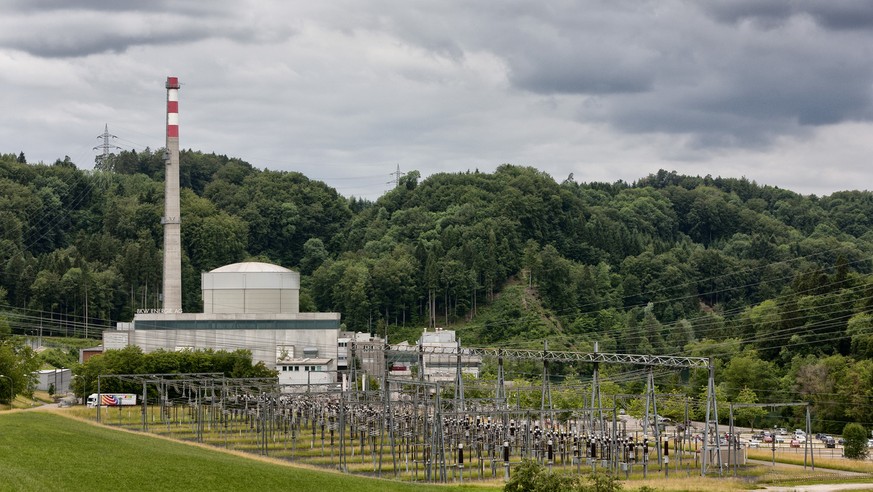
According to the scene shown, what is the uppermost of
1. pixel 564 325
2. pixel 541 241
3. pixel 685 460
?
pixel 541 241

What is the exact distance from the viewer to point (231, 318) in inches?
5522

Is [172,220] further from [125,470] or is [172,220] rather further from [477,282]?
[125,470]

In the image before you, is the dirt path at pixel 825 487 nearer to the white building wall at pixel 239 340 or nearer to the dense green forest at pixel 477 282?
the dense green forest at pixel 477 282

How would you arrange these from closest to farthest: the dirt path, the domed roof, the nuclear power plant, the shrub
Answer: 1. the dirt path
2. the shrub
3. the nuclear power plant
4. the domed roof

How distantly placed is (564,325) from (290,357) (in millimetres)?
42096

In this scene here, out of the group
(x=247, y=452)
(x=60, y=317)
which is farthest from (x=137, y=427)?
(x=60, y=317)

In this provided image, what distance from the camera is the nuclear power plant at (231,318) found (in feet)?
456

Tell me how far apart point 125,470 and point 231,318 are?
89.6m

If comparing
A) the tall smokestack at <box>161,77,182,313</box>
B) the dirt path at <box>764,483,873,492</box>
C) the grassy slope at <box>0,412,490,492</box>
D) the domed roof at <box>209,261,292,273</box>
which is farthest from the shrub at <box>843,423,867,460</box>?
the tall smokestack at <box>161,77,182,313</box>

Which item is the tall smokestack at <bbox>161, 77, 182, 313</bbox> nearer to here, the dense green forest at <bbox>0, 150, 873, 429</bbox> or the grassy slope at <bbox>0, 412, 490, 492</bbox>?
the dense green forest at <bbox>0, 150, 873, 429</bbox>

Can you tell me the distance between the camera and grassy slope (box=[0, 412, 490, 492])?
4731 cm

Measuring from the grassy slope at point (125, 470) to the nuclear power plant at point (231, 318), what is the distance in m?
73.4

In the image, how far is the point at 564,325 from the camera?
538 feet

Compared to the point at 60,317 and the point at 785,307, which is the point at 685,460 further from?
the point at 60,317
